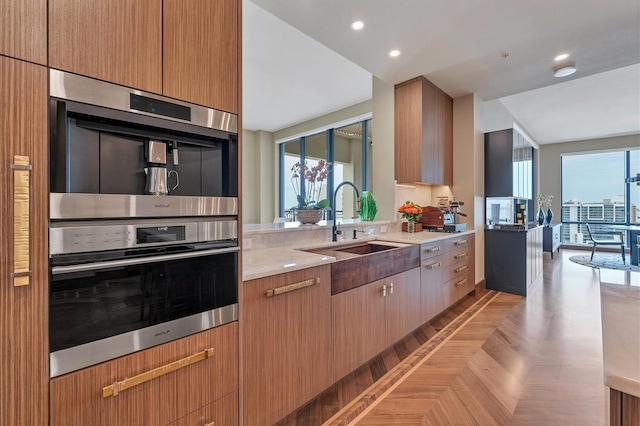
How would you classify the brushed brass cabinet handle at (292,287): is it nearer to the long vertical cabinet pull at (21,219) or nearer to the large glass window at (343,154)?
the long vertical cabinet pull at (21,219)

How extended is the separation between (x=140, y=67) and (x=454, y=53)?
2.93 m

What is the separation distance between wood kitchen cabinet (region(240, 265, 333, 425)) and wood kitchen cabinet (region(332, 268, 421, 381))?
11cm

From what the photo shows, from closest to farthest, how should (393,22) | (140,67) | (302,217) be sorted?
(140,67) < (393,22) < (302,217)

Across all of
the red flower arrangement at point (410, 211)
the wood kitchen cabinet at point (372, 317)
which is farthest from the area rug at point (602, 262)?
the wood kitchen cabinet at point (372, 317)

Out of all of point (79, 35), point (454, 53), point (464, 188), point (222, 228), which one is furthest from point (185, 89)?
point (464, 188)

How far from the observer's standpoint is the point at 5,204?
0.78 m

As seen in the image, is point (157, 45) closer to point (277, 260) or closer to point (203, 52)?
point (203, 52)

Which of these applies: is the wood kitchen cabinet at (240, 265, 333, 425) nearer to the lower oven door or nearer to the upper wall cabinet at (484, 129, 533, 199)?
the lower oven door

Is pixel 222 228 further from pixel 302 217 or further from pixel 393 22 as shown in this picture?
pixel 393 22

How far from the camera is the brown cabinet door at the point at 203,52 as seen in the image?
1.10m

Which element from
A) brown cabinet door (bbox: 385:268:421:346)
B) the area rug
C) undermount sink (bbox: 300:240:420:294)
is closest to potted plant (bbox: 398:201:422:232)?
undermount sink (bbox: 300:240:420:294)

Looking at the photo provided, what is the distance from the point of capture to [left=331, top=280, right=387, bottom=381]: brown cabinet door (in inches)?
71.9

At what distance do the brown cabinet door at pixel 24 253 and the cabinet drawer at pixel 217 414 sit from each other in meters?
0.46

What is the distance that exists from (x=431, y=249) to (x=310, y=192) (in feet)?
4.34
